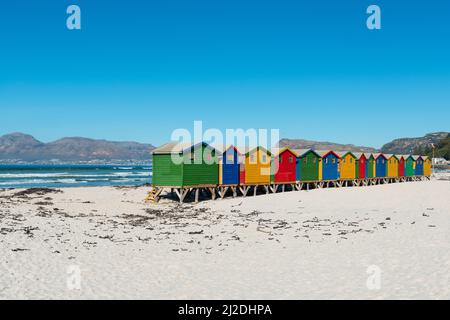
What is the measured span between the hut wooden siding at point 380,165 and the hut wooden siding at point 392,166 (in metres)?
1.02

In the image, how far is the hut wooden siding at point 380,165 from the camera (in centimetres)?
4962

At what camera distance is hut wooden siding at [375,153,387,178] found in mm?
49625

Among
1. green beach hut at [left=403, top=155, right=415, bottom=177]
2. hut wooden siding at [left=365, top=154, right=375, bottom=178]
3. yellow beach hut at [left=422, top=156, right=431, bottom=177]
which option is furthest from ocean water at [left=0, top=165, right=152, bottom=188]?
yellow beach hut at [left=422, top=156, right=431, bottom=177]

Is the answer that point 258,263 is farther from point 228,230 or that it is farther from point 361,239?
point 228,230

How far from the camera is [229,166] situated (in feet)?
107

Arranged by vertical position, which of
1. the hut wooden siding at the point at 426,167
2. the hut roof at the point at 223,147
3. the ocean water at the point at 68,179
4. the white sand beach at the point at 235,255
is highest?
the hut roof at the point at 223,147

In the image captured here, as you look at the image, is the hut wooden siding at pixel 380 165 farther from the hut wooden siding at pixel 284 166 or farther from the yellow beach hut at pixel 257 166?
the yellow beach hut at pixel 257 166

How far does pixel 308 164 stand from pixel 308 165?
9 cm

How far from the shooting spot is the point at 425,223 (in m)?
17.0

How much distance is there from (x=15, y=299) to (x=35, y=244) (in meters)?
5.55

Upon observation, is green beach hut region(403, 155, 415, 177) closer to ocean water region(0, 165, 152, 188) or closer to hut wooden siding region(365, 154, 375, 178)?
hut wooden siding region(365, 154, 375, 178)

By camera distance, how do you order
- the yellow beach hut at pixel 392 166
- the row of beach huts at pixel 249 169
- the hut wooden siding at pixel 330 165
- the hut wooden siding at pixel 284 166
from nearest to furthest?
the row of beach huts at pixel 249 169, the hut wooden siding at pixel 284 166, the hut wooden siding at pixel 330 165, the yellow beach hut at pixel 392 166

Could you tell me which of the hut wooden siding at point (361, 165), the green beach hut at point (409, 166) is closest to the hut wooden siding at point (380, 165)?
the hut wooden siding at point (361, 165)

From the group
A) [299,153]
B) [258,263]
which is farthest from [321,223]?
[299,153]
